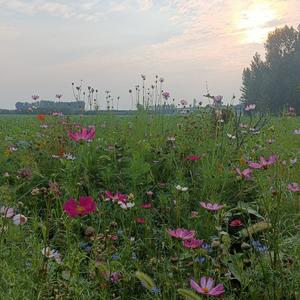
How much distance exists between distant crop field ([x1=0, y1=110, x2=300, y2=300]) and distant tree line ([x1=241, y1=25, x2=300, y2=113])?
29.9 metres

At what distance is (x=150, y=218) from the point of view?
233cm

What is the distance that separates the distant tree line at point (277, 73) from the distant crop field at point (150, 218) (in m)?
29.9

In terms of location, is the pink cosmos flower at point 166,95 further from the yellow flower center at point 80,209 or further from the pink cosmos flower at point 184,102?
the yellow flower center at point 80,209

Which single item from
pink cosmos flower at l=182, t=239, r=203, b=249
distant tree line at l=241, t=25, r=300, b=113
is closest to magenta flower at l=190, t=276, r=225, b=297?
pink cosmos flower at l=182, t=239, r=203, b=249

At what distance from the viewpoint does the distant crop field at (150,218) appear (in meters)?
1.54

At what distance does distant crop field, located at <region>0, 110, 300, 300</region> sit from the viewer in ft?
5.06

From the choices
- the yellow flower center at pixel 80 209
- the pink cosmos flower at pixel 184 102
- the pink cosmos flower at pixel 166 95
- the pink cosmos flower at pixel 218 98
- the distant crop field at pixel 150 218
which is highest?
the pink cosmos flower at pixel 166 95

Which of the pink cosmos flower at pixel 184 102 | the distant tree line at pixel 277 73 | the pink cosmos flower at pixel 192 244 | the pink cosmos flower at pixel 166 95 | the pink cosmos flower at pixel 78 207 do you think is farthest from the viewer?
the distant tree line at pixel 277 73

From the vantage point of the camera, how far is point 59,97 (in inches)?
209

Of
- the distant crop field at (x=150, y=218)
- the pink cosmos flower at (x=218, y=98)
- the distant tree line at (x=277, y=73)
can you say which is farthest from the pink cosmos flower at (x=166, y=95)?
the distant tree line at (x=277, y=73)

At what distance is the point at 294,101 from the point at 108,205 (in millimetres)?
32641

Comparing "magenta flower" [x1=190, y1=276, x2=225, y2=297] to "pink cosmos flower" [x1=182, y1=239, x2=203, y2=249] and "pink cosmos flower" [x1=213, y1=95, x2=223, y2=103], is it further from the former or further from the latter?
"pink cosmos flower" [x1=213, y1=95, x2=223, y2=103]

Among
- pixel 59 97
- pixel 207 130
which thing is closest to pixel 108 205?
pixel 207 130

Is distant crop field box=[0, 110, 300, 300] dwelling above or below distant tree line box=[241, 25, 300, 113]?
below
